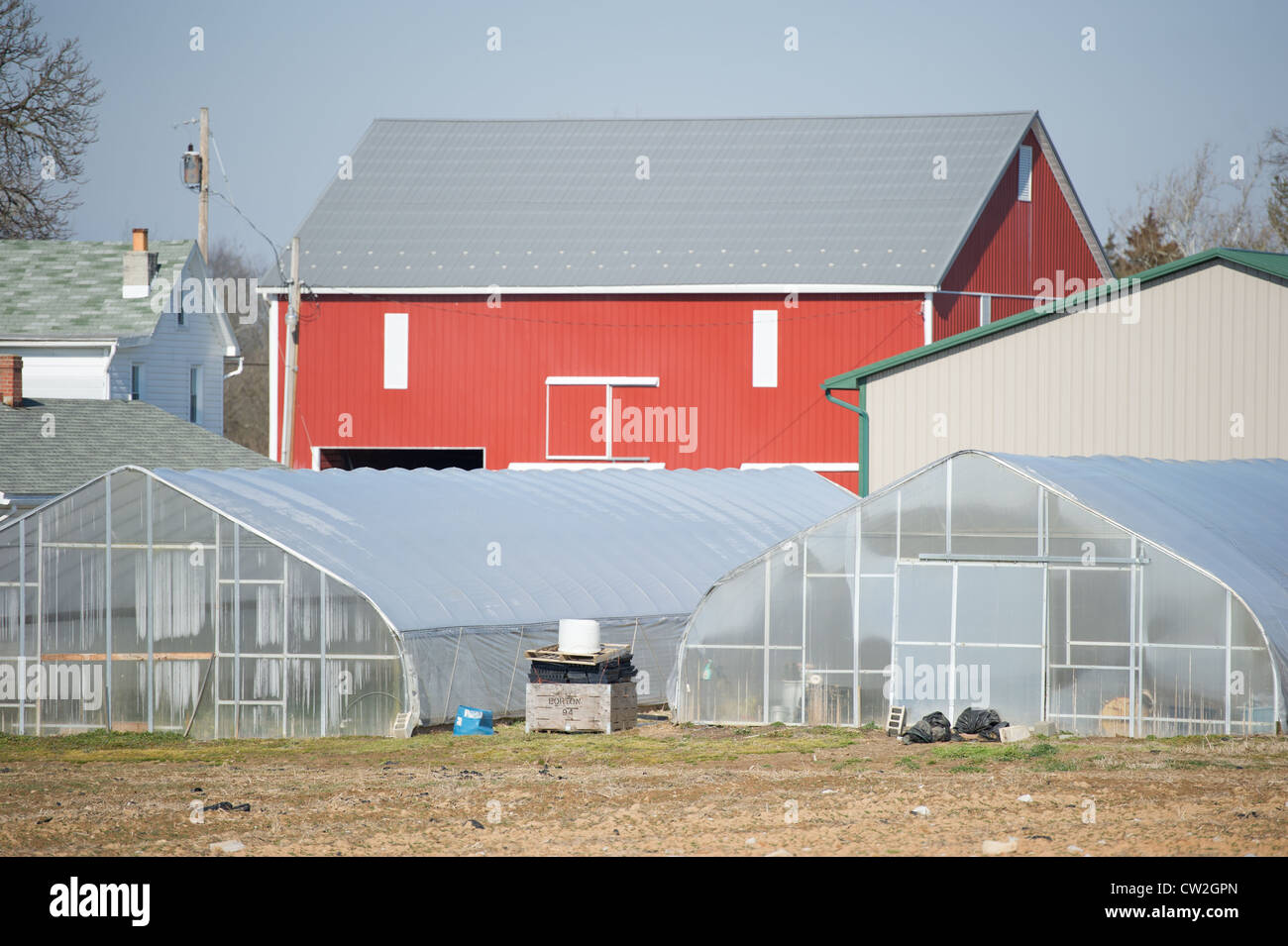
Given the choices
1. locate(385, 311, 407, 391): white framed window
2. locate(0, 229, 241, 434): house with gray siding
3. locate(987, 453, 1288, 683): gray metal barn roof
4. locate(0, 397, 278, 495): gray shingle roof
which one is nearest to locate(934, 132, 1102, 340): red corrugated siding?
locate(385, 311, 407, 391): white framed window

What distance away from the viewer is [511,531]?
23328mm

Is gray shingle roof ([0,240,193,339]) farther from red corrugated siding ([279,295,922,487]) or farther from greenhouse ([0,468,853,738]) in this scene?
greenhouse ([0,468,853,738])

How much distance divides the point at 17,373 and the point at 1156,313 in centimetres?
2233

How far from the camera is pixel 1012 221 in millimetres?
38344

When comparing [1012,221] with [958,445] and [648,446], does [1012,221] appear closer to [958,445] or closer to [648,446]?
[648,446]

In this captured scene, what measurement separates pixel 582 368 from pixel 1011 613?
18.8 m

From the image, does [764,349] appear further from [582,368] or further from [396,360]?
[396,360]

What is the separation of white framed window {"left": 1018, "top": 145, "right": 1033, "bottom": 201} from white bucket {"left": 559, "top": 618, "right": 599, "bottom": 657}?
23.6 m

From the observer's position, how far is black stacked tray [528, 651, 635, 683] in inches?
766

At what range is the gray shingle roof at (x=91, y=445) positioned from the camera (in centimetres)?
2916

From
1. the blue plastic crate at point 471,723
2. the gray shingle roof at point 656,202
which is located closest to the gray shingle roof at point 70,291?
the gray shingle roof at point 656,202

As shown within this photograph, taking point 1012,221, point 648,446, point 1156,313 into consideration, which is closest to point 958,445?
point 1156,313

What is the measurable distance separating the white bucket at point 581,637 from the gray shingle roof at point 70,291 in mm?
21313

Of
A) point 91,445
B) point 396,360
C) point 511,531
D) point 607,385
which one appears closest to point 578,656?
point 511,531
